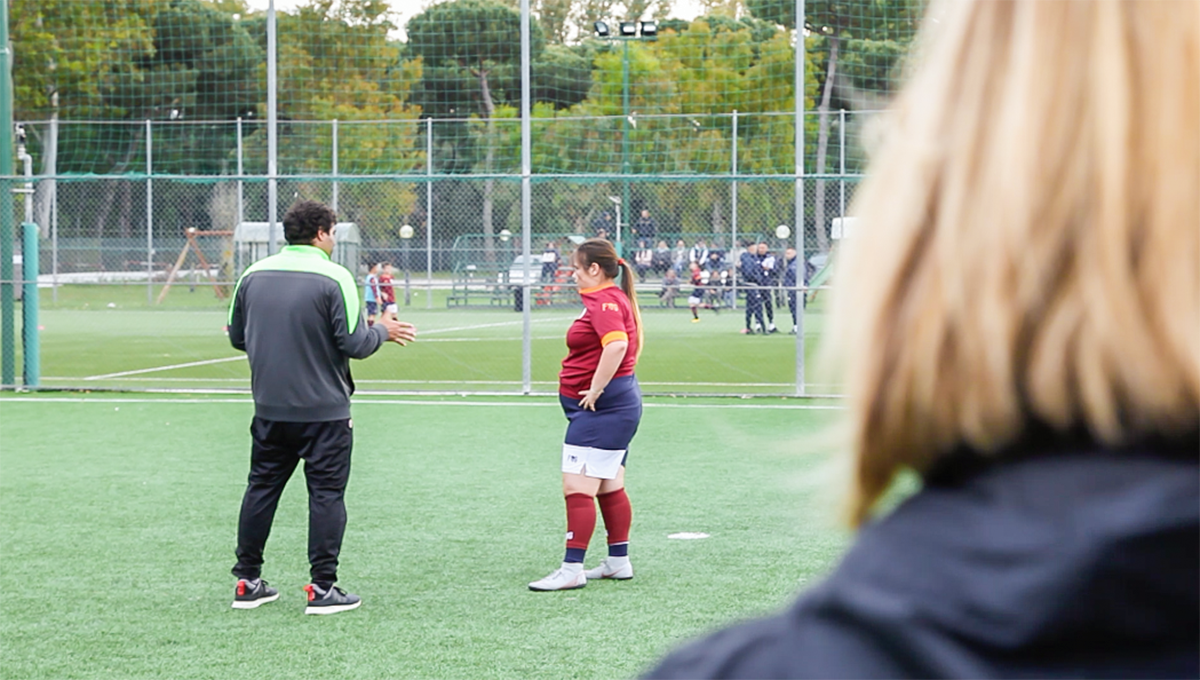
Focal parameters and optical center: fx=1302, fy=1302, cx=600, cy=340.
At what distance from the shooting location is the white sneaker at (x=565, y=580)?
614cm

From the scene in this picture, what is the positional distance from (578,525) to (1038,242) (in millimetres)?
5538

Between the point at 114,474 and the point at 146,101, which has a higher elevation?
the point at 146,101

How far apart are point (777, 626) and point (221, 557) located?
649cm

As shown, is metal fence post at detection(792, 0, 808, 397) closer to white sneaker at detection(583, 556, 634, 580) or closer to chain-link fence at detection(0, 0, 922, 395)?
chain-link fence at detection(0, 0, 922, 395)

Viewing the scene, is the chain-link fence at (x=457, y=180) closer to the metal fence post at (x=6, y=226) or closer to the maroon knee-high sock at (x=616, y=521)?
the metal fence post at (x=6, y=226)

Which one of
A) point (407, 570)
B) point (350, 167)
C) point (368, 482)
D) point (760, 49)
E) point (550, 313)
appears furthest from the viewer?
point (350, 167)

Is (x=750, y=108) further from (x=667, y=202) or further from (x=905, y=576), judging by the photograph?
(x=905, y=576)

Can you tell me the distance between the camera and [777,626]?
804 millimetres

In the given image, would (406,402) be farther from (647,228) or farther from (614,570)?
(647,228)

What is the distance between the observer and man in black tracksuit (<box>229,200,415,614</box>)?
5805 mm

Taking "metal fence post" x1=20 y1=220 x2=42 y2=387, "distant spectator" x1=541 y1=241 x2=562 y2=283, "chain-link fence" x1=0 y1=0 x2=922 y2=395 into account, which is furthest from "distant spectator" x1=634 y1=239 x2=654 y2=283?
"metal fence post" x1=20 y1=220 x2=42 y2=387

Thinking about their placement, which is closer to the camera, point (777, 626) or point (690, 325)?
point (777, 626)

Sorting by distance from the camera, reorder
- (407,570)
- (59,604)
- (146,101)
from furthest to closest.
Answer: (146,101), (407,570), (59,604)

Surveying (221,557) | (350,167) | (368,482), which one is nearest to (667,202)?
(350,167)
